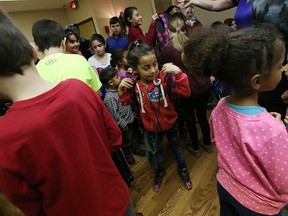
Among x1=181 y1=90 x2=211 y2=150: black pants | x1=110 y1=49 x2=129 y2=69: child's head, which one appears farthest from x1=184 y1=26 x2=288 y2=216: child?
x1=110 y1=49 x2=129 y2=69: child's head

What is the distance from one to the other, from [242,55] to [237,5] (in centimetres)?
109

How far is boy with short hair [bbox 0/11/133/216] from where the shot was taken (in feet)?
2.03

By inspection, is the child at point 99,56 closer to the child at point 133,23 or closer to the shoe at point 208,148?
the child at point 133,23

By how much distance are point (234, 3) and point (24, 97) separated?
5.09 ft

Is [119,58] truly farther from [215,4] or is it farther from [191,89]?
[215,4]

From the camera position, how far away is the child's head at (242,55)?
70cm

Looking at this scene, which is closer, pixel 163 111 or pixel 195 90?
pixel 163 111

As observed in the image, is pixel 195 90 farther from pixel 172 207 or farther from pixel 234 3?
pixel 172 207

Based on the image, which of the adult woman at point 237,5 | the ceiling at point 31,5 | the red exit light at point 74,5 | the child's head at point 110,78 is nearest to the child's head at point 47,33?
the child's head at point 110,78

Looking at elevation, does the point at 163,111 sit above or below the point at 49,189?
below

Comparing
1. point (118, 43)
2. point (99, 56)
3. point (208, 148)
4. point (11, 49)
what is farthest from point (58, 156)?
point (118, 43)

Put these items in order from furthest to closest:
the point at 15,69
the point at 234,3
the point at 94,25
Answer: the point at 94,25, the point at 234,3, the point at 15,69

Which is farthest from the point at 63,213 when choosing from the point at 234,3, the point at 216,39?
the point at 234,3

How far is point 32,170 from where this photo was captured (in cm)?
66
